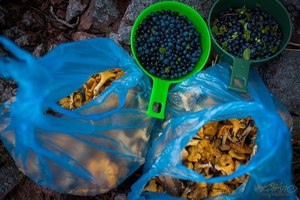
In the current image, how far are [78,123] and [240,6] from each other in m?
0.84

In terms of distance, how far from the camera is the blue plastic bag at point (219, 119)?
1.29 metres

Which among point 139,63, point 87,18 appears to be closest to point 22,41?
point 87,18

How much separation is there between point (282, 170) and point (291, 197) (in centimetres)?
15

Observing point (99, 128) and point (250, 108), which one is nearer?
point (250, 108)

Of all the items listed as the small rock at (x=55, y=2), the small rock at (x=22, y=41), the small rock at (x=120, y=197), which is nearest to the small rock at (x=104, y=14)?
the small rock at (x=55, y=2)

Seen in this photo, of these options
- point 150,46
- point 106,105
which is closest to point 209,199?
point 106,105

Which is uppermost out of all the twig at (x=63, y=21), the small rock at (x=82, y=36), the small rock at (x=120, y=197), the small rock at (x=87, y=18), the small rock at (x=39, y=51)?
the small rock at (x=87, y=18)

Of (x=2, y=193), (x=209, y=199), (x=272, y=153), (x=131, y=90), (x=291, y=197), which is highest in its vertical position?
(x=272, y=153)

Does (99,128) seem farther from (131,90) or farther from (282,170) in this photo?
(282,170)

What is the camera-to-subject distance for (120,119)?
1563 mm

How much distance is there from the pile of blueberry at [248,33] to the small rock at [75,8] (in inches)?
22.5

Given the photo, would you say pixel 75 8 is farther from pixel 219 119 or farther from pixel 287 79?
pixel 287 79

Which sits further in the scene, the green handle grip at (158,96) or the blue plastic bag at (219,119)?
the green handle grip at (158,96)

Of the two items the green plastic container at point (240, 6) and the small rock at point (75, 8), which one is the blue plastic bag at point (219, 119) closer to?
the green plastic container at point (240, 6)
